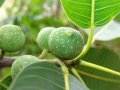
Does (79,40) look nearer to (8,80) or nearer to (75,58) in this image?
(75,58)

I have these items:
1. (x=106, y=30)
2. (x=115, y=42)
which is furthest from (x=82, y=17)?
(x=115, y=42)

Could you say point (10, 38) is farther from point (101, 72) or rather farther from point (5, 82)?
point (101, 72)

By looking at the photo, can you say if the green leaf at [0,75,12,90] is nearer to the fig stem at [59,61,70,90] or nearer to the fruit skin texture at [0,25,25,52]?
the fruit skin texture at [0,25,25,52]

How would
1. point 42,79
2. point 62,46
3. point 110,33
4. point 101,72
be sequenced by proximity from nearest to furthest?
1. point 42,79
2. point 62,46
3. point 101,72
4. point 110,33

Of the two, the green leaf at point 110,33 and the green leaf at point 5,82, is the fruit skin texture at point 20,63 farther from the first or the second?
the green leaf at point 110,33

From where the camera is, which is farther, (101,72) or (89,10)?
(101,72)

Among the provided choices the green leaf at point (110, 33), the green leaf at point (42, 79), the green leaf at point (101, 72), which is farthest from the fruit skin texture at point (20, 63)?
the green leaf at point (110, 33)

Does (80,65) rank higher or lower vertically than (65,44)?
lower

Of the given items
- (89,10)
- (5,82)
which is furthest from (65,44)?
(5,82)
